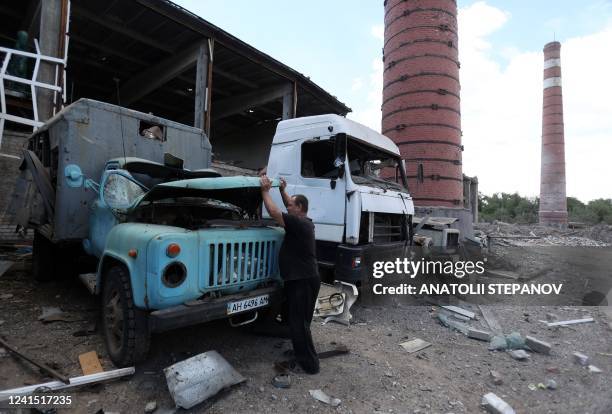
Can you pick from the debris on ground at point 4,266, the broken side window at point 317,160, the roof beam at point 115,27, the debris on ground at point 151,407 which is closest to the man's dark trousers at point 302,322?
the debris on ground at point 151,407

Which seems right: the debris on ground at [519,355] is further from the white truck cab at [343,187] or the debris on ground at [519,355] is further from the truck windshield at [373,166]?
the truck windshield at [373,166]

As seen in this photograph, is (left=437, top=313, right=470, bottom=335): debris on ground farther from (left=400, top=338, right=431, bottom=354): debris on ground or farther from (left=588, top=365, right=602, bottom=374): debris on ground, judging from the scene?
(left=588, top=365, right=602, bottom=374): debris on ground

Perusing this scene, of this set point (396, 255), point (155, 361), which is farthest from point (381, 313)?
point (155, 361)

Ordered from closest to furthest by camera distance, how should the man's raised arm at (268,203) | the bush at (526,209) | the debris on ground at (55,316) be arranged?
the man's raised arm at (268,203) → the debris on ground at (55,316) → the bush at (526,209)

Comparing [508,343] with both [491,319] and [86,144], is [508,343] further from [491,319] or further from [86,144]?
[86,144]

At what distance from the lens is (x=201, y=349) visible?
11.1 ft

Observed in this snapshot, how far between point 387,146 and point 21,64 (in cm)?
815

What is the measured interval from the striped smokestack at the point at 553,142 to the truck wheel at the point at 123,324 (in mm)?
33017

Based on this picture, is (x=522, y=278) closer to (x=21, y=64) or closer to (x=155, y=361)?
(x=155, y=361)

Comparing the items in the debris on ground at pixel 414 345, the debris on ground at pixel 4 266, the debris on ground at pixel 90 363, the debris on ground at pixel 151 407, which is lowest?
the debris on ground at pixel 414 345

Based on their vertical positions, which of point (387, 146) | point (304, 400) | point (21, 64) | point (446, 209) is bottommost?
point (304, 400)

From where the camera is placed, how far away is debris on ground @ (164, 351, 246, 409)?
95.3 inches

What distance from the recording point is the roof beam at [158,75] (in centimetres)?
1063

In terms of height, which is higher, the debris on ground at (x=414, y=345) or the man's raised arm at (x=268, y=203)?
the man's raised arm at (x=268, y=203)
